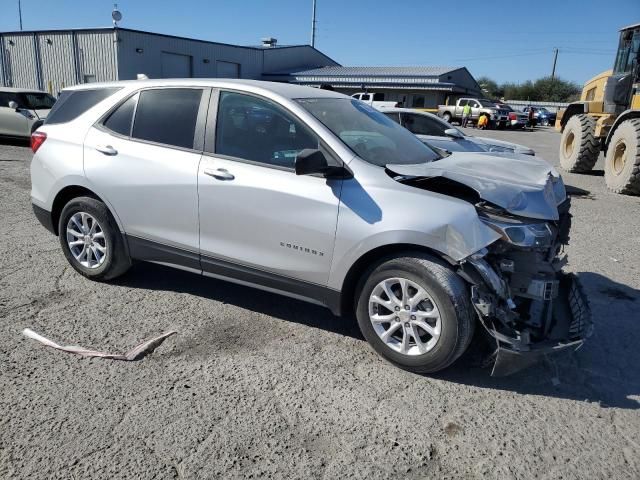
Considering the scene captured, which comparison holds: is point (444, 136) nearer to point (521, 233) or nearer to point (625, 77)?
point (625, 77)

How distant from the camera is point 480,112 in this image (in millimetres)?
34781

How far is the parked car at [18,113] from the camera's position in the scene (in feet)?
46.4

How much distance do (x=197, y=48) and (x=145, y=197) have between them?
3592 cm

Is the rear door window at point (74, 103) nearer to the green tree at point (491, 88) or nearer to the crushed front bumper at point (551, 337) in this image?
the crushed front bumper at point (551, 337)

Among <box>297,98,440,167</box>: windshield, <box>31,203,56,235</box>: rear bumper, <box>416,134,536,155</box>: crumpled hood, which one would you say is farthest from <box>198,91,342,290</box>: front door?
<box>416,134,536,155</box>: crumpled hood

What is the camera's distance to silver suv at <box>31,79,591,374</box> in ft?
10.3

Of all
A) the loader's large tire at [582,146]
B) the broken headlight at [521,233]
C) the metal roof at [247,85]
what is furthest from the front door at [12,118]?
the broken headlight at [521,233]

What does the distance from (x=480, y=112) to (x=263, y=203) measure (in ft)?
112

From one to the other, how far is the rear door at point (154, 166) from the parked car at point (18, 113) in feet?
37.8

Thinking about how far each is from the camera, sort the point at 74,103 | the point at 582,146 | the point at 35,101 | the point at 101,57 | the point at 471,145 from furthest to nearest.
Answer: the point at 101,57 < the point at 35,101 < the point at 582,146 < the point at 471,145 < the point at 74,103

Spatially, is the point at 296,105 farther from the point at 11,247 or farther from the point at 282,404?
the point at 11,247

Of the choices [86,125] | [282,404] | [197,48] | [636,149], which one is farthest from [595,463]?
[197,48]

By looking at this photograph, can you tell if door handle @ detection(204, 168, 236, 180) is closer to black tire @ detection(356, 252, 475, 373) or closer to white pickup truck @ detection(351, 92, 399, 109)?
black tire @ detection(356, 252, 475, 373)

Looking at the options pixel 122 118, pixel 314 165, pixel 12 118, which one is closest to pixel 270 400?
pixel 314 165
